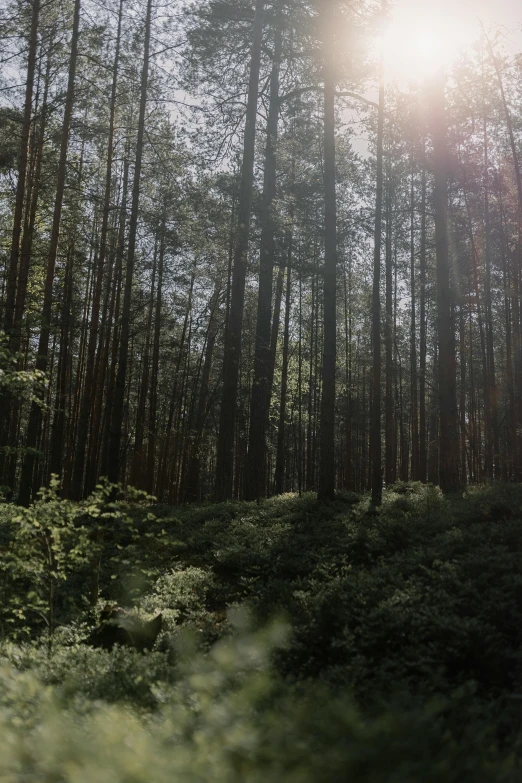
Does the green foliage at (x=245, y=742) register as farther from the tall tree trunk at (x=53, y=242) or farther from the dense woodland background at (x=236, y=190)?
the tall tree trunk at (x=53, y=242)

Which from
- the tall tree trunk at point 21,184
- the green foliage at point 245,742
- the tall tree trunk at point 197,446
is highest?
the tall tree trunk at point 21,184

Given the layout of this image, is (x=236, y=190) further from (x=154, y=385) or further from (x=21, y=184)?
(x=154, y=385)

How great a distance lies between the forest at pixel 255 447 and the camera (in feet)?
11.3

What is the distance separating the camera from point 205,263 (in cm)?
2505

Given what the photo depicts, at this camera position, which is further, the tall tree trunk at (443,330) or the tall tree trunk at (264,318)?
the tall tree trunk at (264,318)

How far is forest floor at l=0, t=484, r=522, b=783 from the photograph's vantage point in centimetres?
285

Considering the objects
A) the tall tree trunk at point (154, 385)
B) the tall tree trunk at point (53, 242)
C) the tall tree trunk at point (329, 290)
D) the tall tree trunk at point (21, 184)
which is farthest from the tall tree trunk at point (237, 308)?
the tall tree trunk at point (154, 385)

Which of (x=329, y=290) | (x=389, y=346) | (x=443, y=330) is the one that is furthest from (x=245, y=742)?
(x=389, y=346)

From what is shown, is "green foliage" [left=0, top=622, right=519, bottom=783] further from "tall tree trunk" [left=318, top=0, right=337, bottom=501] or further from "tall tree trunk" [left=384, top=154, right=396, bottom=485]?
"tall tree trunk" [left=384, top=154, right=396, bottom=485]

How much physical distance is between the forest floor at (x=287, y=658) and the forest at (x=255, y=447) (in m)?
0.03

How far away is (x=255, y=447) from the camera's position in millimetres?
15820

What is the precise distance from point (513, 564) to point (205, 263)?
2046 centimetres

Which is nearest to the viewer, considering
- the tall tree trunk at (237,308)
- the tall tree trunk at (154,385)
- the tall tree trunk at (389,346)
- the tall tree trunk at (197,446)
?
the tall tree trunk at (237,308)

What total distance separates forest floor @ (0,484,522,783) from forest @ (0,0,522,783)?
29mm
